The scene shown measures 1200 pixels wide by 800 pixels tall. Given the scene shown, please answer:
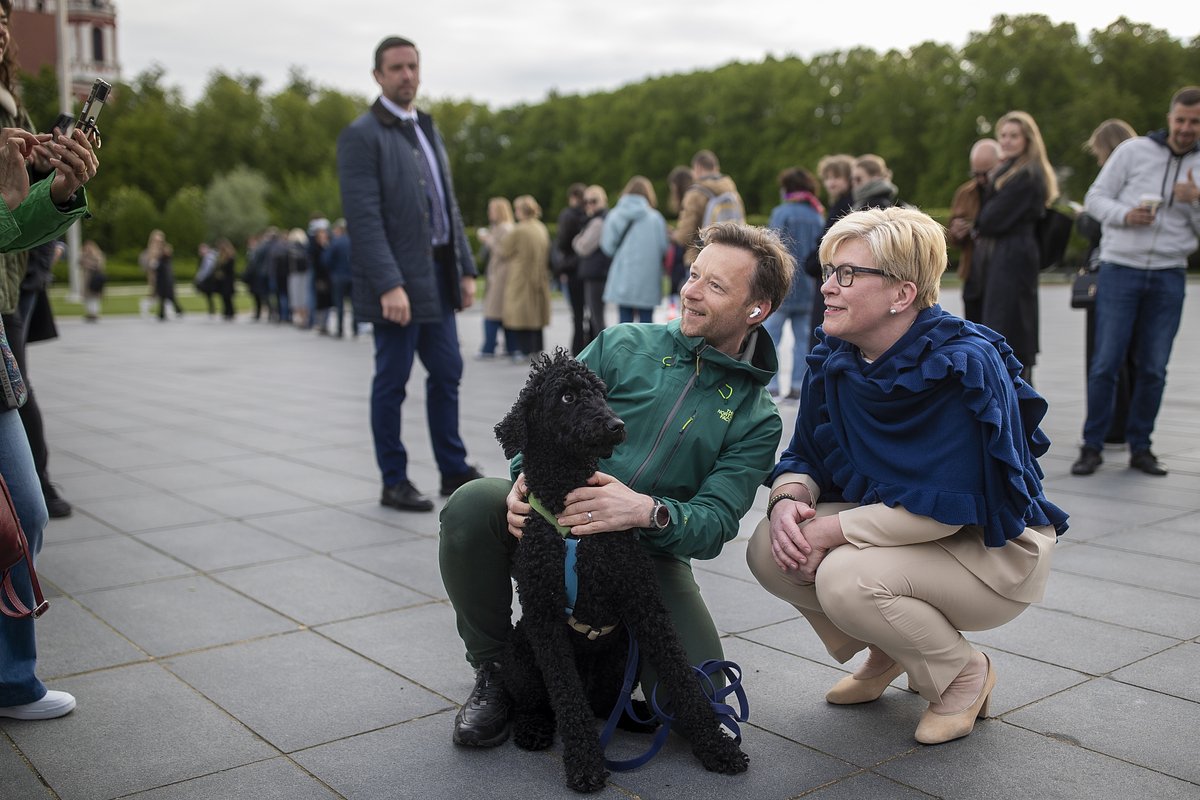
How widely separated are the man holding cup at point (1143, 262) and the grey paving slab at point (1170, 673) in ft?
10.4

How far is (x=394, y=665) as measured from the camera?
3775mm

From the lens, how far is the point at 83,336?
2088cm

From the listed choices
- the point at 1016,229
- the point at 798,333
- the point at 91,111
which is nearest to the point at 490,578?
the point at 91,111

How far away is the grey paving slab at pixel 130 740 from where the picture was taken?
9.67 ft

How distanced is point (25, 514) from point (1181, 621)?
389 centimetres

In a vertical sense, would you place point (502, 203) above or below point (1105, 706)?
above

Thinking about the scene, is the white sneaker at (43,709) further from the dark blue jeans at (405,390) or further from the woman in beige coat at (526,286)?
the woman in beige coat at (526,286)

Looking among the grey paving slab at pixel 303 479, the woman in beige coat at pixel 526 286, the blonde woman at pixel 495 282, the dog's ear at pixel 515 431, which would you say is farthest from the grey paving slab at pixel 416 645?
the blonde woman at pixel 495 282

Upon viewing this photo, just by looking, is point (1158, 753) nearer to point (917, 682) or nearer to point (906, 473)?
point (917, 682)

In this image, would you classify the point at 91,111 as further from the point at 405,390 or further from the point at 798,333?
the point at 798,333

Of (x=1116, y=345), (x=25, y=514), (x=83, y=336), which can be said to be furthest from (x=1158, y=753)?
(x=83, y=336)

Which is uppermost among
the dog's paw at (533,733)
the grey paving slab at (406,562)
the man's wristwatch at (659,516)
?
the man's wristwatch at (659,516)

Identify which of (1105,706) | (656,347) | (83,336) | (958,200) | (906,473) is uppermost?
(958,200)

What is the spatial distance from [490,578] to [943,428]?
1.32 metres
